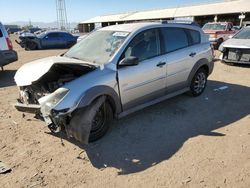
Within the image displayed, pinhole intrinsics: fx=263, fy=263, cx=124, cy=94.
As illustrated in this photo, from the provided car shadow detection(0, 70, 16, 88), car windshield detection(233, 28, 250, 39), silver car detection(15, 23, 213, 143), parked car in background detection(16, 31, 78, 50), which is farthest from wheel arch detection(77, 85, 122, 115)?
parked car in background detection(16, 31, 78, 50)

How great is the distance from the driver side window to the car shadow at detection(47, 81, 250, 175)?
49.0 inches

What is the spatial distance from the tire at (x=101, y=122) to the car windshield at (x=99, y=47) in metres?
0.79

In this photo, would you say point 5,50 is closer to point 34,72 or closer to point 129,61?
point 34,72

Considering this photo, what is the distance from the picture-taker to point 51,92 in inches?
164

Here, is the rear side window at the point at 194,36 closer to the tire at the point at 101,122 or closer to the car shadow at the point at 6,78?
the tire at the point at 101,122

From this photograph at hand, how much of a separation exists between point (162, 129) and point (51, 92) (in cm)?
203

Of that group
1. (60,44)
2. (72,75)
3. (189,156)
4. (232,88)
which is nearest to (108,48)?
(72,75)

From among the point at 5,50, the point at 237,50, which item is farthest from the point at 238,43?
the point at 5,50

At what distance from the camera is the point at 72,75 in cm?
435

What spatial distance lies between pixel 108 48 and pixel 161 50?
112 cm

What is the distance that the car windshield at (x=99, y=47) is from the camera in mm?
4625

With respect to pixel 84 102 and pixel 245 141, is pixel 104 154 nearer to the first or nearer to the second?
pixel 84 102

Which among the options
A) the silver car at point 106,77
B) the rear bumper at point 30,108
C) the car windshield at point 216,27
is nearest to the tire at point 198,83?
the silver car at point 106,77

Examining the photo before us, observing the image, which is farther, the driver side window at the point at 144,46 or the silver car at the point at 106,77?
the driver side window at the point at 144,46
